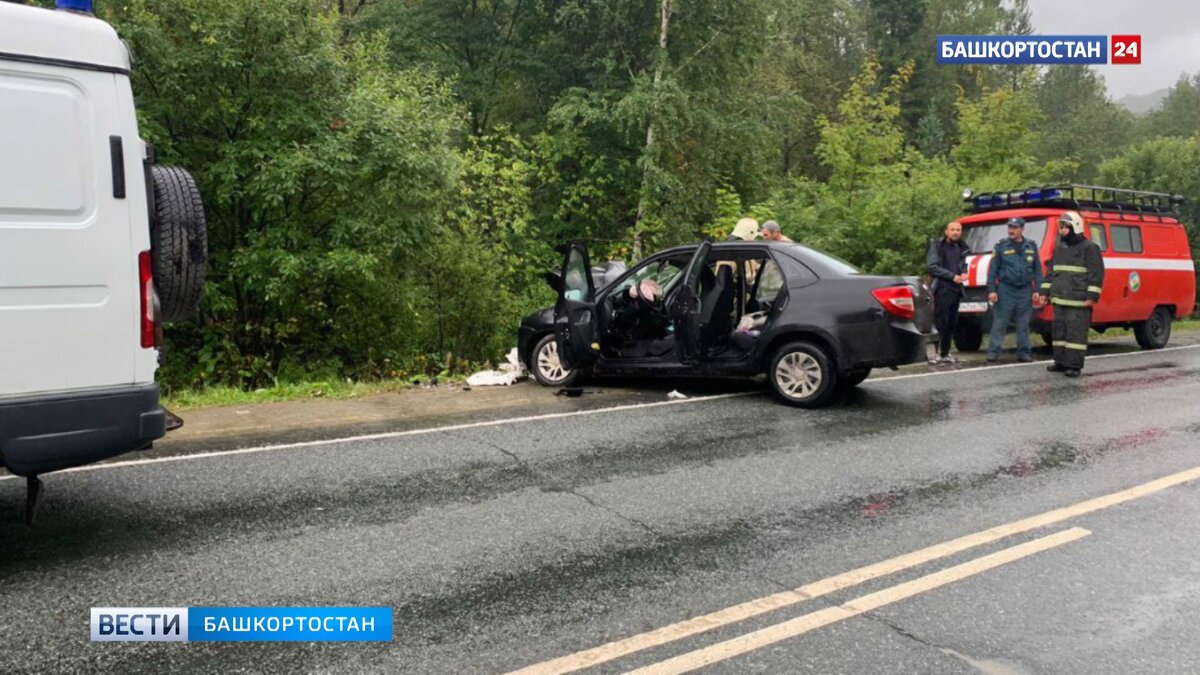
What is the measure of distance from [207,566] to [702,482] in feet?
9.58

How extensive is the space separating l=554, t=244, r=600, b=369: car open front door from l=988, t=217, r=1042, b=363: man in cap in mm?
6192

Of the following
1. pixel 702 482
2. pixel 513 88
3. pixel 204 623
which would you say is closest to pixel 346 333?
pixel 702 482

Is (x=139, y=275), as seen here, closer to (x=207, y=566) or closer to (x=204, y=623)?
(x=207, y=566)

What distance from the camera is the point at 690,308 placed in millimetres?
8172

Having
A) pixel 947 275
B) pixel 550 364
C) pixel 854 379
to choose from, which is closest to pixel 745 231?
pixel 854 379

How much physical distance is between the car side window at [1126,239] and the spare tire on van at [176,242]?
1273 cm

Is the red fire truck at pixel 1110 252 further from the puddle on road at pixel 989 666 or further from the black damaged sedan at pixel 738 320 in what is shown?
the puddle on road at pixel 989 666

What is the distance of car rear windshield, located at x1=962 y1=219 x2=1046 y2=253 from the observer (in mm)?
11828

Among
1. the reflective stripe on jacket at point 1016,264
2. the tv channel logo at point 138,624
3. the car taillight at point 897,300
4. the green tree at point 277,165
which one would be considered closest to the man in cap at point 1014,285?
the reflective stripe on jacket at point 1016,264

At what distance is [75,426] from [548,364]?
565 centimetres

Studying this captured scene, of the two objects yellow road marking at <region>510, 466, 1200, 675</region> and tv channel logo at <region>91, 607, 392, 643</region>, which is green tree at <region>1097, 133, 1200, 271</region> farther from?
tv channel logo at <region>91, 607, 392, 643</region>

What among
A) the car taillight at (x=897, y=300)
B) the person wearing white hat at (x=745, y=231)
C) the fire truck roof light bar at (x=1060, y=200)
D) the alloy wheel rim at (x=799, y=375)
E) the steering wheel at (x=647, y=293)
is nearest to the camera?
the car taillight at (x=897, y=300)

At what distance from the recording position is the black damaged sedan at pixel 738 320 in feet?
25.7

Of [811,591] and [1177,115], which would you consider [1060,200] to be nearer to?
[811,591]
